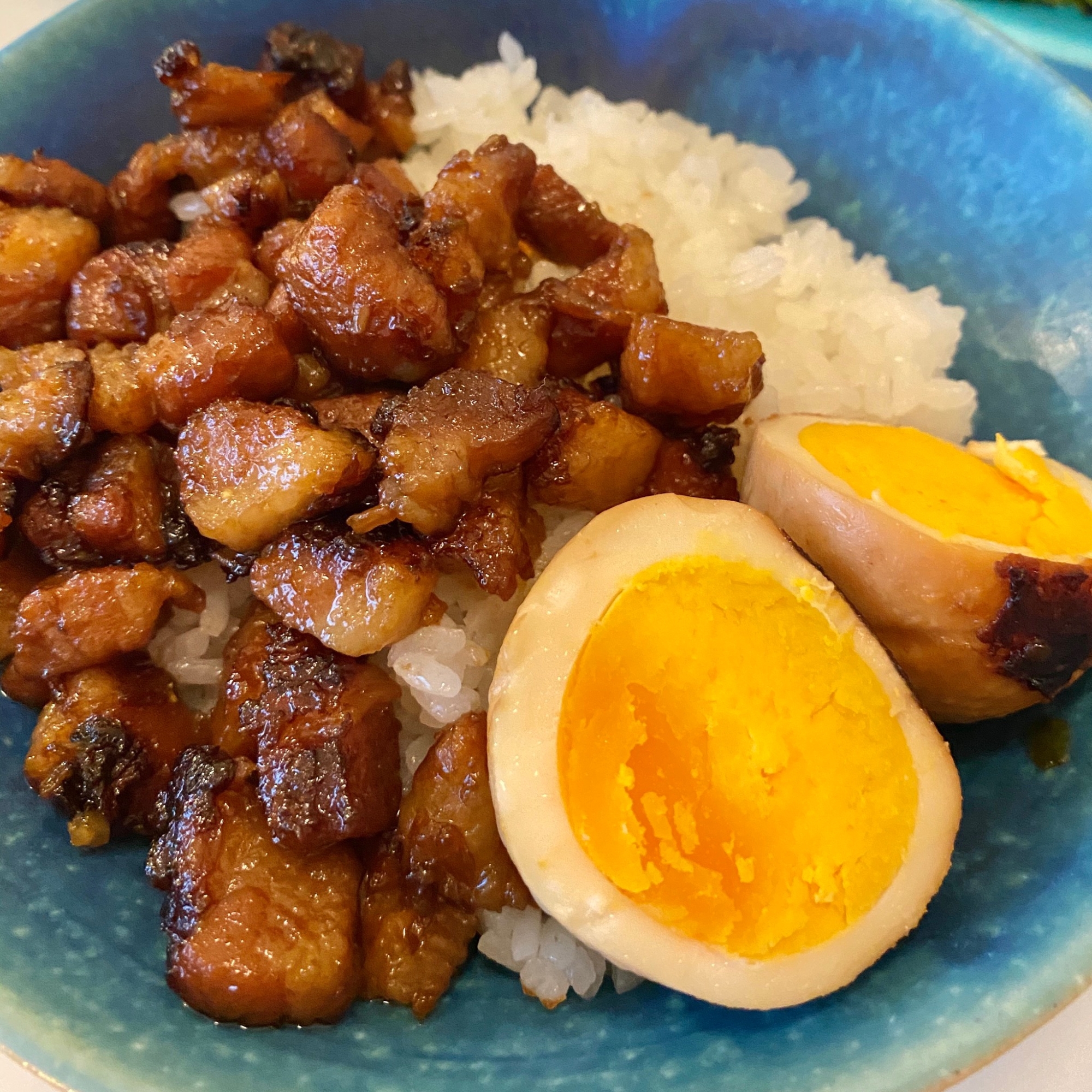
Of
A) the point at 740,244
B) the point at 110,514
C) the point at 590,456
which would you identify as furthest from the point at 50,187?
the point at 740,244

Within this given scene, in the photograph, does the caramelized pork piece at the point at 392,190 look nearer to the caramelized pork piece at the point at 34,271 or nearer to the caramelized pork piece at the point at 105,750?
the caramelized pork piece at the point at 34,271

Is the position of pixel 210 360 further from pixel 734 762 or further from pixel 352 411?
pixel 734 762

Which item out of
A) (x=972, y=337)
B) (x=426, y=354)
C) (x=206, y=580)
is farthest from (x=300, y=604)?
(x=972, y=337)

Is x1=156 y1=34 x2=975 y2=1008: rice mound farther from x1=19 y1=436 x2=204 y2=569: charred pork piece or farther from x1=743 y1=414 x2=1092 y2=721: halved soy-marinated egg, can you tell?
x1=743 y1=414 x2=1092 y2=721: halved soy-marinated egg

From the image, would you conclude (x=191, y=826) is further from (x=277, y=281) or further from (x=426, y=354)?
(x=277, y=281)

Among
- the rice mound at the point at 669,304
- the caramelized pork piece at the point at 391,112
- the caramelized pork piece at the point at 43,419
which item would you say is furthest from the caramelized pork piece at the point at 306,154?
the caramelized pork piece at the point at 43,419
